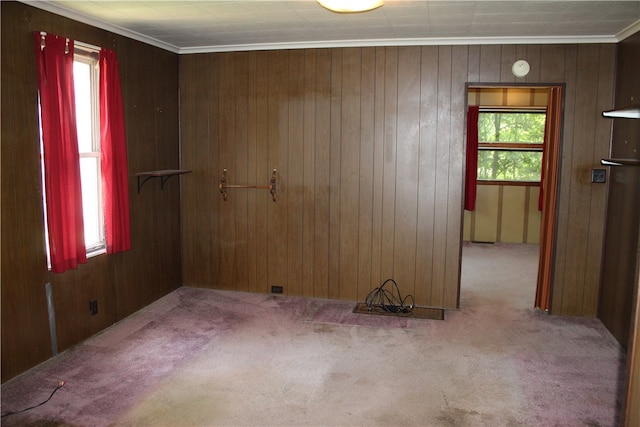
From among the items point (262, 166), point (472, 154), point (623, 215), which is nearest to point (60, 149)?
point (262, 166)

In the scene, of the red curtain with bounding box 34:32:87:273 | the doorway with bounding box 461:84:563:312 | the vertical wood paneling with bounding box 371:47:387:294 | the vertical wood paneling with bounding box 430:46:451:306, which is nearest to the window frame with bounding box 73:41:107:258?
the red curtain with bounding box 34:32:87:273

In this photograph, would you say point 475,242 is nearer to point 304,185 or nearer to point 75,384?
point 304,185

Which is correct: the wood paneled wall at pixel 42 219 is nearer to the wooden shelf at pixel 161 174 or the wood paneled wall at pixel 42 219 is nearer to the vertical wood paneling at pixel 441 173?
the wooden shelf at pixel 161 174

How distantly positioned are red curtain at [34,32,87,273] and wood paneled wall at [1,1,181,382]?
0.07m

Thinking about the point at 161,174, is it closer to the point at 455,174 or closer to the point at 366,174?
the point at 366,174

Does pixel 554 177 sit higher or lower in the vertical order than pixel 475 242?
higher

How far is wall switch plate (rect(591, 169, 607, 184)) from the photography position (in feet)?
14.2

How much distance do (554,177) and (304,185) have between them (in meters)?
2.13

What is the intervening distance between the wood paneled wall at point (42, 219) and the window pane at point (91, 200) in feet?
0.62

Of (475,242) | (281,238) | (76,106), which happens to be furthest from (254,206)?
(475,242)

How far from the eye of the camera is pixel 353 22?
389cm

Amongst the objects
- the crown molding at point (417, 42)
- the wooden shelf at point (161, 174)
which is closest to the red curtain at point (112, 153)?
the wooden shelf at point (161, 174)

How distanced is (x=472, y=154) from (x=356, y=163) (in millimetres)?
3318

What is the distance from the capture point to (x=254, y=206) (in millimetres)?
5027
